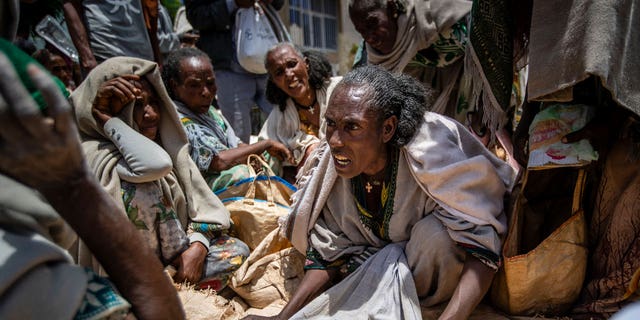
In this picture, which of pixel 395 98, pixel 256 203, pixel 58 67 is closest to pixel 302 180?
pixel 256 203

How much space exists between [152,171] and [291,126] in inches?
65.4

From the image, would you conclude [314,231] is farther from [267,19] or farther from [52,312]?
[267,19]

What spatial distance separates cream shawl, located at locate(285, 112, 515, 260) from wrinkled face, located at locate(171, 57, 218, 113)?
1220 mm

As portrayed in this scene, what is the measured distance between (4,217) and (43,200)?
9 centimetres

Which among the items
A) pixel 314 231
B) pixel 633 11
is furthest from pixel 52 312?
pixel 633 11

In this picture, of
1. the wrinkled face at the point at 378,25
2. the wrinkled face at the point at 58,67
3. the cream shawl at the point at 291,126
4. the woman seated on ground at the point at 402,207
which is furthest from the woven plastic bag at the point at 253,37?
the woman seated on ground at the point at 402,207

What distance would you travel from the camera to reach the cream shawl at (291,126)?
156 inches

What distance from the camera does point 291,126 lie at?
4082 mm

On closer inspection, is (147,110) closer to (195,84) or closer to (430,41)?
(195,84)

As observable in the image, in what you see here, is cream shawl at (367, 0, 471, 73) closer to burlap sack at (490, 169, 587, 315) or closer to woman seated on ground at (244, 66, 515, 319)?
woman seated on ground at (244, 66, 515, 319)

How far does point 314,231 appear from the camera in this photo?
2.85m

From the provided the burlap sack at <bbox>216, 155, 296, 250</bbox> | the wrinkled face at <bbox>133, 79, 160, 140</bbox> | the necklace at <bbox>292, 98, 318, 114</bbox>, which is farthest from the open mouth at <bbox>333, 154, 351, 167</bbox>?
the necklace at <bbox>292, 98, 318, 114</bbox>

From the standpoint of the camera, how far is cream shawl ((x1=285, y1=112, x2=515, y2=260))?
2387mm

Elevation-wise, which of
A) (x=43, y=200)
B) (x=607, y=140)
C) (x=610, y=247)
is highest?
(x=43, y=200)
